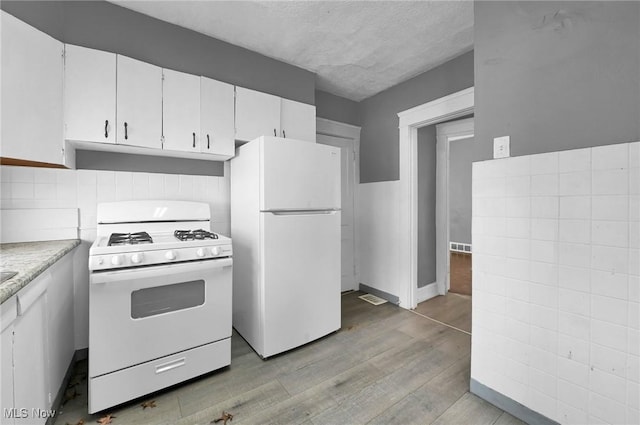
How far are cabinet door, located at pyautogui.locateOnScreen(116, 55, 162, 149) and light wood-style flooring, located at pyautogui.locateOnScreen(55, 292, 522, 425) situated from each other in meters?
1.68

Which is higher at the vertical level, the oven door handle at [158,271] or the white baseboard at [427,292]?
the oven door handle at [158,271]

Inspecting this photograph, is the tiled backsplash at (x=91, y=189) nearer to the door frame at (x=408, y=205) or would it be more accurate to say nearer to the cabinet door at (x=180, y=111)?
the cabinet door at (x=180, y=111)

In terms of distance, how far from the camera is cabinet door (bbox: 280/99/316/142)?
103 inches

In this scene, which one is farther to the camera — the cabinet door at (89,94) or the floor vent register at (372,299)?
the floor vent register at (372,299)

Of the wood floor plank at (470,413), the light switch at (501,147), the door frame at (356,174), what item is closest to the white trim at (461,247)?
the door frame at (356,174)

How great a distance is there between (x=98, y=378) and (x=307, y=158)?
1.91 metres

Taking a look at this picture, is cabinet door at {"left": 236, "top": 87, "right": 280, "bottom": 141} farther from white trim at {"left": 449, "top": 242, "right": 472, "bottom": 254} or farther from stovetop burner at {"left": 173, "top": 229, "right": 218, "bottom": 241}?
white trim at {"left": 449, "top": 242, "right": 472, "bottom": 254}

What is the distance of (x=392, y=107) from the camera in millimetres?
3219

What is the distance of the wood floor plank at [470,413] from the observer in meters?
1.50

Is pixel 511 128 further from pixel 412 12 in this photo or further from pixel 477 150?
pixel 412 12

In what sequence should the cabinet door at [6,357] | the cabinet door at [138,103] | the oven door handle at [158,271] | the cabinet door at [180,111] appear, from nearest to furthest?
the cabinet door at [6,357]
the oven door handle at [158,271]
the cabinet door at [138,103]
the cabinet door at [180,111]

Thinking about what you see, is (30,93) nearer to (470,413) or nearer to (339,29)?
(339,29)

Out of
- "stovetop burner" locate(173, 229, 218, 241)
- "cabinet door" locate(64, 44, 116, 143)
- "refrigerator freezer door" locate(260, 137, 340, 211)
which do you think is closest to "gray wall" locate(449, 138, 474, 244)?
"refrigerator freezer door" locate(260, 137, 340, 211)

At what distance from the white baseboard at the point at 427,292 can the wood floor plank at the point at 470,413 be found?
63.5 inches
